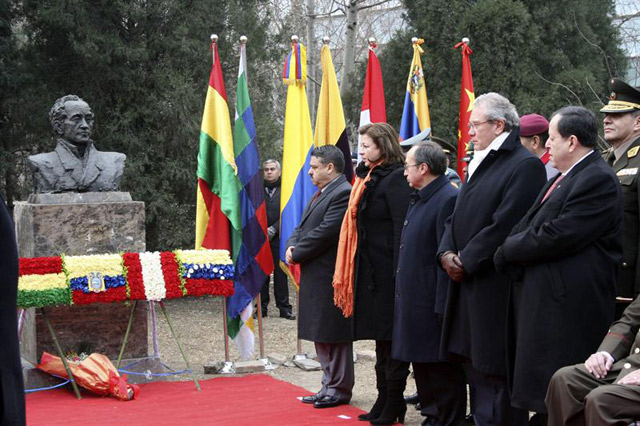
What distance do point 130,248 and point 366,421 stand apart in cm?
278

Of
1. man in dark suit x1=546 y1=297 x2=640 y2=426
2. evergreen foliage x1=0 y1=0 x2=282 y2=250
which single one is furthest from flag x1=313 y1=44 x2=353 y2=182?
man in dark suit x1=546 y1=297 x2=640 y2=426

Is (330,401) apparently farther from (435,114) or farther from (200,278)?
(435,114)

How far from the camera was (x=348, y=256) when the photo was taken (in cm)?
569

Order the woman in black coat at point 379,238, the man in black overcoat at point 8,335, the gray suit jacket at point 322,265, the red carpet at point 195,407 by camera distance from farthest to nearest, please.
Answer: the gray suit jacket at point 322,265, the red carpet at point 195,407, the woman in black coat at point 379,238, the man in black overcoat at point 8,335

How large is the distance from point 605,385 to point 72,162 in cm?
516

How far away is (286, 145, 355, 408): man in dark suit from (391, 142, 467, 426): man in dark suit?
856mm

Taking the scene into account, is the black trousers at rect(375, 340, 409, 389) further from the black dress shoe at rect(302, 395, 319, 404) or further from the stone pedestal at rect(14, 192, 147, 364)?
the stone pedestal at rect(14, 192, 147, 364)

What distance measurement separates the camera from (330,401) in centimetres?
609

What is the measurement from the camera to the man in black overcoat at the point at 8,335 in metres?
2.38

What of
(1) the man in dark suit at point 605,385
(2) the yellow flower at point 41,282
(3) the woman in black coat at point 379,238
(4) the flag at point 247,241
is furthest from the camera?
(4) the flag at point 247,241

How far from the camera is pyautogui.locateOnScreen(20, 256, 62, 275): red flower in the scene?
251 inches

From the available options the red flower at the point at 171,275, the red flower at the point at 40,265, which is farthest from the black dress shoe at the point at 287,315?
the red flower at the point at 40,265

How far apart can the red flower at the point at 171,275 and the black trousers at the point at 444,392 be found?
2.36m

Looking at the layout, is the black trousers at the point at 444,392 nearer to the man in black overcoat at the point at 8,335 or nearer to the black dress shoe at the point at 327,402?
the black dress shoe at the point at 327,402
